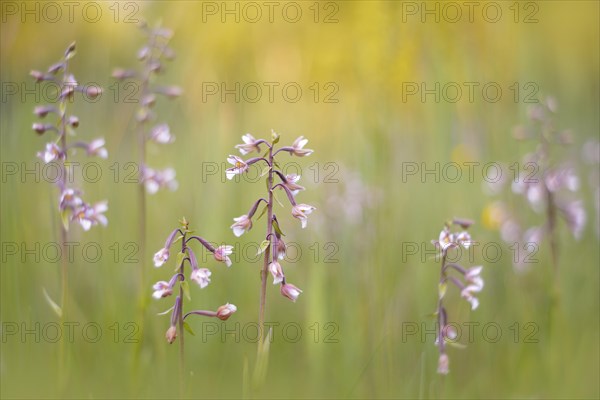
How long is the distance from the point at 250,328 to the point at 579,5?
31.5ft

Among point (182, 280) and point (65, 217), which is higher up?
point (65, 217)

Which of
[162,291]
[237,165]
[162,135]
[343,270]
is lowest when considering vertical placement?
[343,270]

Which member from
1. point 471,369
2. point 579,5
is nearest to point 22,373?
point 471,369

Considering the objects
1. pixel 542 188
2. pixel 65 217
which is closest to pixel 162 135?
pixel 65 217

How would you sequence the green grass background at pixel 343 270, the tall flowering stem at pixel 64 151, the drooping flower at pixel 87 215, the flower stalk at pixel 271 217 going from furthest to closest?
the green grass background at pixel 343 270
the drooping flower at pixel 87 215
the tall flowering stem at pixel 64 151
the flower stalk at pixel 271 217

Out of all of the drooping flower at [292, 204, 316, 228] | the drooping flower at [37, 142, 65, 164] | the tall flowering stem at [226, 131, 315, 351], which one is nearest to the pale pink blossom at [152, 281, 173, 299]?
the tall flowering stem at [226, 131, 315, 351]

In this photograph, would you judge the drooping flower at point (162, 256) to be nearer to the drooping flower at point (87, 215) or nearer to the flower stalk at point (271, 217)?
the flower stalk at point (271, 217)

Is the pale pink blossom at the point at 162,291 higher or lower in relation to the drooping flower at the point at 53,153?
lower

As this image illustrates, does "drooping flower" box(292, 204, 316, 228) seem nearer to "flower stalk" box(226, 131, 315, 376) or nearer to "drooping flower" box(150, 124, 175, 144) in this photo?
"flower stalk" box(226, 131, 315, 376)

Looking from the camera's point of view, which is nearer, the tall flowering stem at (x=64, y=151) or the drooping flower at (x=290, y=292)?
the drooping flower at (x=290, y=292)

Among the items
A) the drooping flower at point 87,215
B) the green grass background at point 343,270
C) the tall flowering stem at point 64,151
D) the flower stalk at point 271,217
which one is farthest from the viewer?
the green grass background at point 343,270

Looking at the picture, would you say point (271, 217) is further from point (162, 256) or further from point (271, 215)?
point (162, 256)

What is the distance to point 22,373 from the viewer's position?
220 centimetres

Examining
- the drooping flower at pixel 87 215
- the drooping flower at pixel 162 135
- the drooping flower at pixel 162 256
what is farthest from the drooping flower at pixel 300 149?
the drooping flower at pixel 162 135
